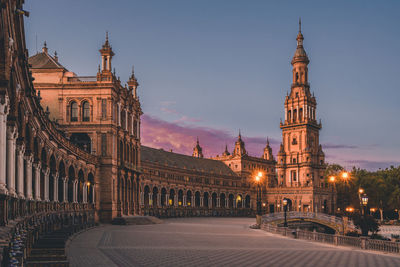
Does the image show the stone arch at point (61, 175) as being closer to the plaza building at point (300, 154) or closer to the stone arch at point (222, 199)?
the stone arch at point (222, 199)

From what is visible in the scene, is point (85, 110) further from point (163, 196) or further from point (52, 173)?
point (163, 196)

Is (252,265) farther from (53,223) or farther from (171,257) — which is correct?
(53,223)

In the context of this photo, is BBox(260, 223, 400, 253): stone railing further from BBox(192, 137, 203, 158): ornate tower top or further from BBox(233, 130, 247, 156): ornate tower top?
BBox(192, 137, 203, 158): ornate tower top

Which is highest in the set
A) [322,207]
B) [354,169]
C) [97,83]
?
[97,83]

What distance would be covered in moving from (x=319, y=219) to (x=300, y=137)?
64704 millimetres

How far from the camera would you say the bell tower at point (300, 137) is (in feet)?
431

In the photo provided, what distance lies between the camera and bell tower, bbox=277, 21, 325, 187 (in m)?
131

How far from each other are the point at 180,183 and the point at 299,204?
112 feet

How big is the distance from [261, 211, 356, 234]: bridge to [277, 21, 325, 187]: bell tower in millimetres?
58935

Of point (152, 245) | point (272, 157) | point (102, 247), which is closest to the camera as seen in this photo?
point (102, 247)

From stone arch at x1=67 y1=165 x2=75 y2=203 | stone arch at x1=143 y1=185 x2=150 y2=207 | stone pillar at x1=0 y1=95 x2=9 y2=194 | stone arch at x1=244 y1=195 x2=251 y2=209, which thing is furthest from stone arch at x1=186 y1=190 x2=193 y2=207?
stone pillar at x1=0 y1=95 x2=9 y2=194

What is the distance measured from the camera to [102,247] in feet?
96.8

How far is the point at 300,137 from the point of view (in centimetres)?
13262

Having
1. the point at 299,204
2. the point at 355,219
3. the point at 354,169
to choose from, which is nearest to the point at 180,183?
the point at 299,204
